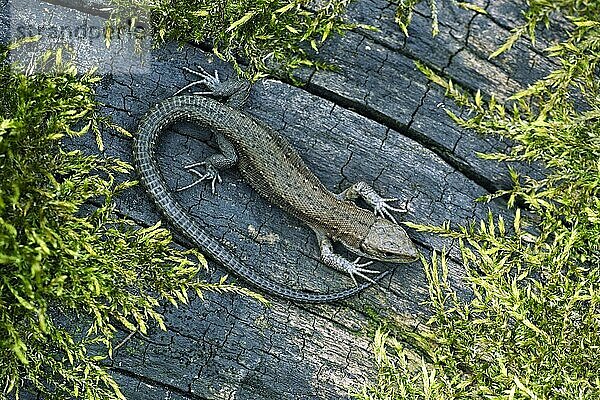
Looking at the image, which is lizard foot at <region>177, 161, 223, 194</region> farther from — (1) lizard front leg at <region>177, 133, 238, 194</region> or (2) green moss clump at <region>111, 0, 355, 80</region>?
(2) green moss clump at <region>111, 0, 355, 80</region>

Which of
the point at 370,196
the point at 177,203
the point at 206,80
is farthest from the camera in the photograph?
the point at 370,196

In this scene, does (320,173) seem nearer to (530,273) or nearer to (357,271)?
Answer: (357,271)

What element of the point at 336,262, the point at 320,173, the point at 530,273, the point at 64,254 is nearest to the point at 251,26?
the point at 320,173

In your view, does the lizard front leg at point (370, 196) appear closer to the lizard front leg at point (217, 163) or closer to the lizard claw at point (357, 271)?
the lizard claw at point (357, 271)

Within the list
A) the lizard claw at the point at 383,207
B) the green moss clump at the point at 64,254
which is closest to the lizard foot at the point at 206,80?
the green moss clump at the point at 64,254


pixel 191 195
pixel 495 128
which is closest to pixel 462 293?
pixel 495 128

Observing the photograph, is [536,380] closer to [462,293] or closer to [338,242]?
[462,293]
